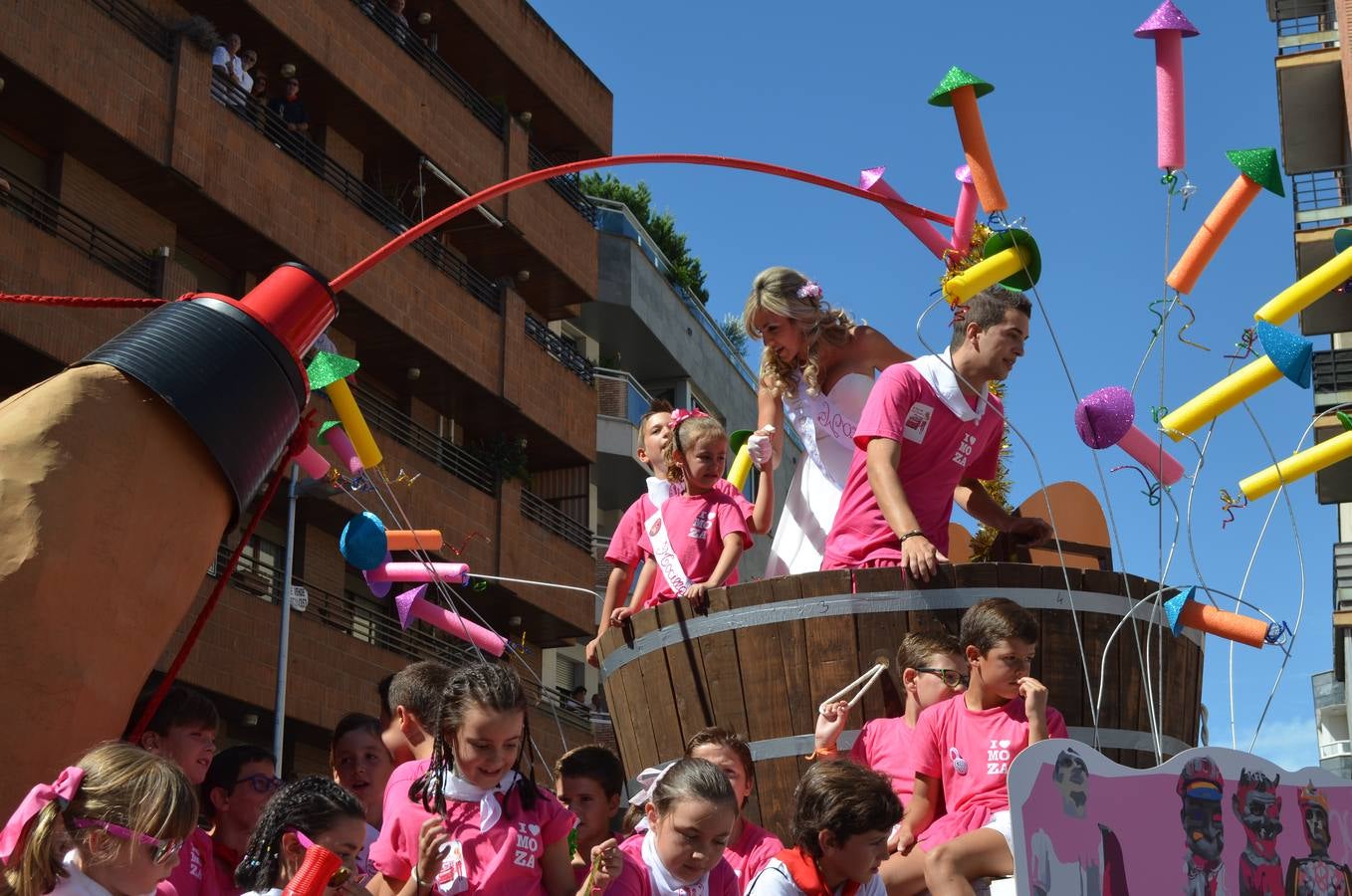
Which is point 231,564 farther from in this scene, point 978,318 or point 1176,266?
point 1176,266

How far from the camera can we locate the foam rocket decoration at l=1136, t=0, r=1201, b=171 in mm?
6688

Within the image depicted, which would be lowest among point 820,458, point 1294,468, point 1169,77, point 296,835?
point 296,835

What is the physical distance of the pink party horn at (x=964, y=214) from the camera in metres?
7.66

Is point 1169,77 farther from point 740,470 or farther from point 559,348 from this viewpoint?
point 559,348

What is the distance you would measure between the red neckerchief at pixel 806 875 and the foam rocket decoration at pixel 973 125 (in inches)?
108

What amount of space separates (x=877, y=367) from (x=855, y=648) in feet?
5.18

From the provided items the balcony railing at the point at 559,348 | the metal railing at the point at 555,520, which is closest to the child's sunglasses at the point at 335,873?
the metal railing at the point at 555,520

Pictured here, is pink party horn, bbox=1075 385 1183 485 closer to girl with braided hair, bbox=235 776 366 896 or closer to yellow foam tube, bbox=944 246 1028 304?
yellow foam tube, bbox=944 246 1028 304

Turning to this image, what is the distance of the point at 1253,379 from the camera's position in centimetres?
655

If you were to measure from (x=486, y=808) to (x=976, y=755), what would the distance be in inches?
62.6

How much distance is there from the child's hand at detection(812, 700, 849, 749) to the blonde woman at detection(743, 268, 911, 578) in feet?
4.31

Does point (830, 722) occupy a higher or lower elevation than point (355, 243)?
lower

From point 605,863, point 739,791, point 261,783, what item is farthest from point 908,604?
point 261,783

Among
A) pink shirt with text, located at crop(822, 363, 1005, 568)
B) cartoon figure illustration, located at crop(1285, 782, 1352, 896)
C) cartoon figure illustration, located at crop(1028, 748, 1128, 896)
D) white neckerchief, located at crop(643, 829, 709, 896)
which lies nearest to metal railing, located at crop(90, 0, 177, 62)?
pink shirt with text, located at crop(822, 363, 1005, 568)
